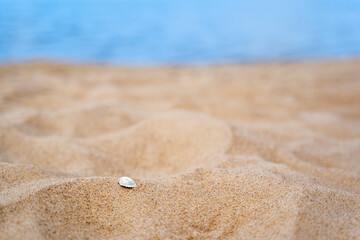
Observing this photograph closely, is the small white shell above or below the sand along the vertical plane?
above

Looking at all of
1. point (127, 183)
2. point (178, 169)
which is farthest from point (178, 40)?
point (127, 183)

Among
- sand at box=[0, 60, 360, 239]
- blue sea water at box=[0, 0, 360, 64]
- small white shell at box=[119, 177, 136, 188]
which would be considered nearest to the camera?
sand at box=[0, 60, 360, 239]

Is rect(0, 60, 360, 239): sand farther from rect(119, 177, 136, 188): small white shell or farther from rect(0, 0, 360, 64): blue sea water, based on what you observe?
rect(0, 0, 360, 64): blue sea water

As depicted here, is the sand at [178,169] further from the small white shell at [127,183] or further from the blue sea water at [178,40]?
the blue sea water at [178,40]

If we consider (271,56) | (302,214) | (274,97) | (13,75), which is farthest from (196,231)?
(271,56)

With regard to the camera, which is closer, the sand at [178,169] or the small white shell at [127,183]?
the sand at [178,169]

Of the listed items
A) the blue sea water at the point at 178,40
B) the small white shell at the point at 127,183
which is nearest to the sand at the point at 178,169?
the small white shell at the point at 127,183

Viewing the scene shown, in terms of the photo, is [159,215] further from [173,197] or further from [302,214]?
[302,214]

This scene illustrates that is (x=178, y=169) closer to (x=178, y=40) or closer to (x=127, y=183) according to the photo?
(x=127, y=183)

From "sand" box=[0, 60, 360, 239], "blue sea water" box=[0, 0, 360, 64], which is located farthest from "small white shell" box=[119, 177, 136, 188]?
"blue sea water" box=[0, 0, 360, 64]
